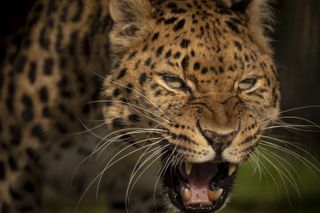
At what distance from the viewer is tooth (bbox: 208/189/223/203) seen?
5.95 meters

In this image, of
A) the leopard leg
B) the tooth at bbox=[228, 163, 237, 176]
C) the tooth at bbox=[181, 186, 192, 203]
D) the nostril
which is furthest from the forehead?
the leopard leg

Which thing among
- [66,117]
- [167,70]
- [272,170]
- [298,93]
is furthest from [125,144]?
[272,170]

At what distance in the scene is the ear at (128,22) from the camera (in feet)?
20.4

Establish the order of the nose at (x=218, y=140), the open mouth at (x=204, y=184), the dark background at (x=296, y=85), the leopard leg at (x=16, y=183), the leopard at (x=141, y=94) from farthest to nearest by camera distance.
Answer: the dark background at (x=296, y=85) < the leopard leg at (x=16, y=183) < the open mouth at (x=204, y=184) < the leopard at (x=141, y=94) < the nose at (x=218, y=140)

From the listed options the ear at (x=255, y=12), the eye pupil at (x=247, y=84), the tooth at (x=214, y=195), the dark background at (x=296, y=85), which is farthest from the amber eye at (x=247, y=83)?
the dark background at (x=296, y=85)

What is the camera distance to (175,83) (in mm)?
5941

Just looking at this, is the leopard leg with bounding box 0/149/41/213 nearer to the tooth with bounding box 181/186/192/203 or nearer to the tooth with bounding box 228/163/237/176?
the tooth with bounding box 181/186/192/203

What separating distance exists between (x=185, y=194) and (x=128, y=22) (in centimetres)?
123

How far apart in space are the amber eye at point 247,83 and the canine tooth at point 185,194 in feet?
2.44

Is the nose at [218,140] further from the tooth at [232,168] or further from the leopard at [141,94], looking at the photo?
the tooth at [232,168]

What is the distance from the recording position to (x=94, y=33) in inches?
262

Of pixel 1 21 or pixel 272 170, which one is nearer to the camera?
pixel 1 21

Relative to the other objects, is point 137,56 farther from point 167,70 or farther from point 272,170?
point 272,170

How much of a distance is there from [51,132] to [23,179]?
0.42 m
